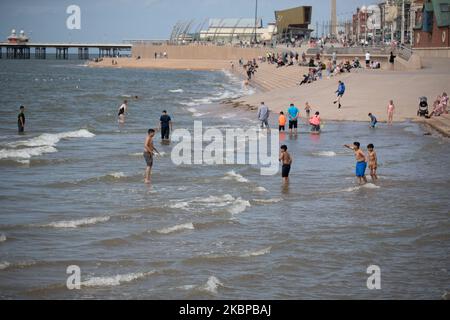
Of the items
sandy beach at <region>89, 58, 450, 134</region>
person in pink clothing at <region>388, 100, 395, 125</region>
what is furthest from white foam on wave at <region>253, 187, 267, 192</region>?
person in pink clothing at <region>388, 100, 395, 125</region>

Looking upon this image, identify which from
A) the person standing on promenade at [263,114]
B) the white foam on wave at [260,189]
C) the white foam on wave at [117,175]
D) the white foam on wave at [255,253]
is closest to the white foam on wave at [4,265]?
the white foam on wave at [255,253]

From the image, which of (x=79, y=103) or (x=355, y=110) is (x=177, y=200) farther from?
(x=79, y=103)

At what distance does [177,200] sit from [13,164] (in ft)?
Result: 25.3

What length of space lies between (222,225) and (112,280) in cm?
392

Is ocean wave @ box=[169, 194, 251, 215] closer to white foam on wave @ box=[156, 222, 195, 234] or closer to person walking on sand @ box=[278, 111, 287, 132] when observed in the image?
white foam on wave @ box=[156, 222, 195, 234]

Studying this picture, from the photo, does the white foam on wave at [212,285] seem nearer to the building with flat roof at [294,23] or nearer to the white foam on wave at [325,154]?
the white foam on wave at [325,154]

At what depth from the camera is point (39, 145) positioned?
2919 cm

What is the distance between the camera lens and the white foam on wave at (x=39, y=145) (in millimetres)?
26422

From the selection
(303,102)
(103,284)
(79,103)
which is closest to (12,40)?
(79,103)

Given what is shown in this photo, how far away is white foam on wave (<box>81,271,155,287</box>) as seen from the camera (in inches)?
493

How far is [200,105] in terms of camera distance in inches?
2015

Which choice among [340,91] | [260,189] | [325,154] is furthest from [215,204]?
[340,91]

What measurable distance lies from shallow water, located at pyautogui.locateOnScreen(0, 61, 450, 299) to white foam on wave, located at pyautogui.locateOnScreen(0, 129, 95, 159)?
0.13 meters

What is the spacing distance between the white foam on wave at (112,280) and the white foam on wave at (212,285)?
0.99 meters
